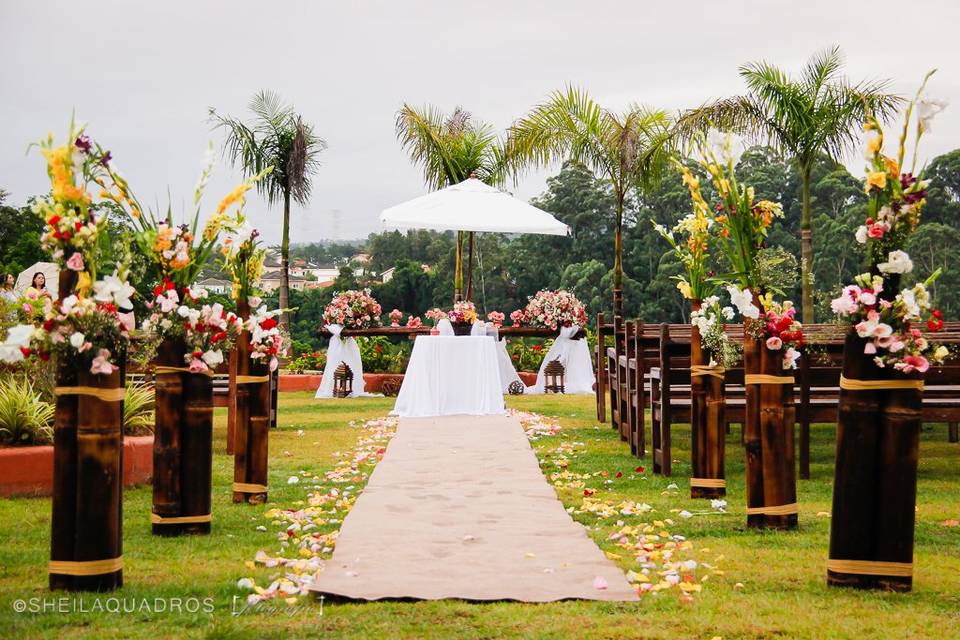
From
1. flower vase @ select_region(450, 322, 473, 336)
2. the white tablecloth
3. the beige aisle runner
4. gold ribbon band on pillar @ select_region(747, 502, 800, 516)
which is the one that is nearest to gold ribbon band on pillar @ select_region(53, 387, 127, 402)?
the beige aisle runner

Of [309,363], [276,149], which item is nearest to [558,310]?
[309,363]

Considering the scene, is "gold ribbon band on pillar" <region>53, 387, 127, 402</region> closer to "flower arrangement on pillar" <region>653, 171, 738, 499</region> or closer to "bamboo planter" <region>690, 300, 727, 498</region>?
"flower arrangement on pillar" <region>653, 171, 738, 499</region>

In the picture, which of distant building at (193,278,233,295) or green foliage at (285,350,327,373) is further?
green foliage at (285,350,327,373)

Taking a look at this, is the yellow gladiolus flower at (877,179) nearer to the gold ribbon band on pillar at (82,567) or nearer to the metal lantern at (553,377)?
the gold ribbon band on pillar at (82,567)

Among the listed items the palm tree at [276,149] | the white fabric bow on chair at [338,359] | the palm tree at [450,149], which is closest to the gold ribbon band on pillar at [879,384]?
the white fabric bow on chair at [338,359]

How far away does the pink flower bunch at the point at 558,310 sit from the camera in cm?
1670

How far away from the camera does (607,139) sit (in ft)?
56.0

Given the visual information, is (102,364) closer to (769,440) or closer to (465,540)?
(465,540)

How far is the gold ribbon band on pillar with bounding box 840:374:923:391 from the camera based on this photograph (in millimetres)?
4094

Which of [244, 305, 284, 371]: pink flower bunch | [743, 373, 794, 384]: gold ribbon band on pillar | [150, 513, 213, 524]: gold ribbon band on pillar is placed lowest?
[150, 513, 213, 524]: gold ribbon band on pillar

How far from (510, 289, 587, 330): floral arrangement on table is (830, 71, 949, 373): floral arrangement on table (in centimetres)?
1250

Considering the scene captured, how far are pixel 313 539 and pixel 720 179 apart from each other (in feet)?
9.42

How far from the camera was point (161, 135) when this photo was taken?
40.4ft

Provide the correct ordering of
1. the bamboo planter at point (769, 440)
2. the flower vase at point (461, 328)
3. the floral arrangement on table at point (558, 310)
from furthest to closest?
1. the floral arrangement on table at point (558, 310)
2. the flower vase at point (461, 328)
3. the bamboo planter at point (769, 440)
